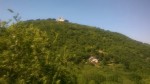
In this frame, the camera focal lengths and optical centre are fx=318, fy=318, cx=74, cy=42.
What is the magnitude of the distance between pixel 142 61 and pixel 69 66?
347 feet

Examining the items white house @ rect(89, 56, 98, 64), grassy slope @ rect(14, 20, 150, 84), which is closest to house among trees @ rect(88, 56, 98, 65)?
white house @ rect(89, 56, 98, 64)

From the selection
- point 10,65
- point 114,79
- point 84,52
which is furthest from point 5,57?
point 84,52

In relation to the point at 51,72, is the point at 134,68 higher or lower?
lower

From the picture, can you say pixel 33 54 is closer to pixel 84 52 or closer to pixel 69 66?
pixel 69 66

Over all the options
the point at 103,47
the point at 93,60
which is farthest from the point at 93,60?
the point at 103,47

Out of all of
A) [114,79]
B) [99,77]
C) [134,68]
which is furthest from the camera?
[134,68]

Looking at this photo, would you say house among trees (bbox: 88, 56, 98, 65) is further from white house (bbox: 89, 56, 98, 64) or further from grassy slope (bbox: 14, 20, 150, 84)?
grassy slope (bbox: 14, 20, 150, 84)

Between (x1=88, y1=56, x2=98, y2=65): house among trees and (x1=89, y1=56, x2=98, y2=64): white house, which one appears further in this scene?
(x1=89, y1=56, x2=98, y2=64): white house

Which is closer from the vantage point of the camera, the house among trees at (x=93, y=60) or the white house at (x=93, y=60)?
the house among trees at (x=93, y=60)

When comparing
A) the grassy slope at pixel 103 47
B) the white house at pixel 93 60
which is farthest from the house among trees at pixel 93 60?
the grassy slope at pixel 103 47

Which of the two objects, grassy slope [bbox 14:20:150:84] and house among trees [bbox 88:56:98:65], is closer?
house among trees [bbox 88:56:98:65]

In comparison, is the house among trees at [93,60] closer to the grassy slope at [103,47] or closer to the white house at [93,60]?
the white house at [93,60]

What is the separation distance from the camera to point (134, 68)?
10981cm

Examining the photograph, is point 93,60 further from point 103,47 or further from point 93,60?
point 103,47
